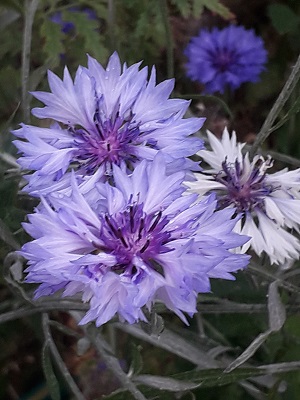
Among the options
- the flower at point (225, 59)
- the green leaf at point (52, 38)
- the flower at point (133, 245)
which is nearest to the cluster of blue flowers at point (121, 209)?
the flower at point (133, 245)

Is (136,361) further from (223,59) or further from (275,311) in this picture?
(223,59)

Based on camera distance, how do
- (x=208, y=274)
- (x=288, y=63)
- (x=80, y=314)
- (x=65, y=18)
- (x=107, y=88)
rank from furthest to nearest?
(x=288, y=63) < (x=65, y=18) < (x=80, y=314) < (x=107, y=88) < (x=208, y=274)

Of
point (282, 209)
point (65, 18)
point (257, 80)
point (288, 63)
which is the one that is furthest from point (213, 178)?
point (288, 63)

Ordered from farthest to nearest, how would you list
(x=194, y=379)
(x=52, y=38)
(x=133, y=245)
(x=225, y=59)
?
(x=225, y=59), (x=52, y=38), (x=194, y=379), (x=133, y=245)

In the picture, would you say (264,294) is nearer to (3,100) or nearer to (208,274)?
(208,274)

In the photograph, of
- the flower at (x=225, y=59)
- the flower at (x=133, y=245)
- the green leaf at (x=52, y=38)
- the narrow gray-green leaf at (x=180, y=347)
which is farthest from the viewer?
the flower at (x=225, y=59)

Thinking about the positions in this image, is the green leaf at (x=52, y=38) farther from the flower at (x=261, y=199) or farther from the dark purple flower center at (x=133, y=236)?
the dark purple flower center at (x=133, y=236)

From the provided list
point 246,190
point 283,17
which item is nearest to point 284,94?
point 246,190
